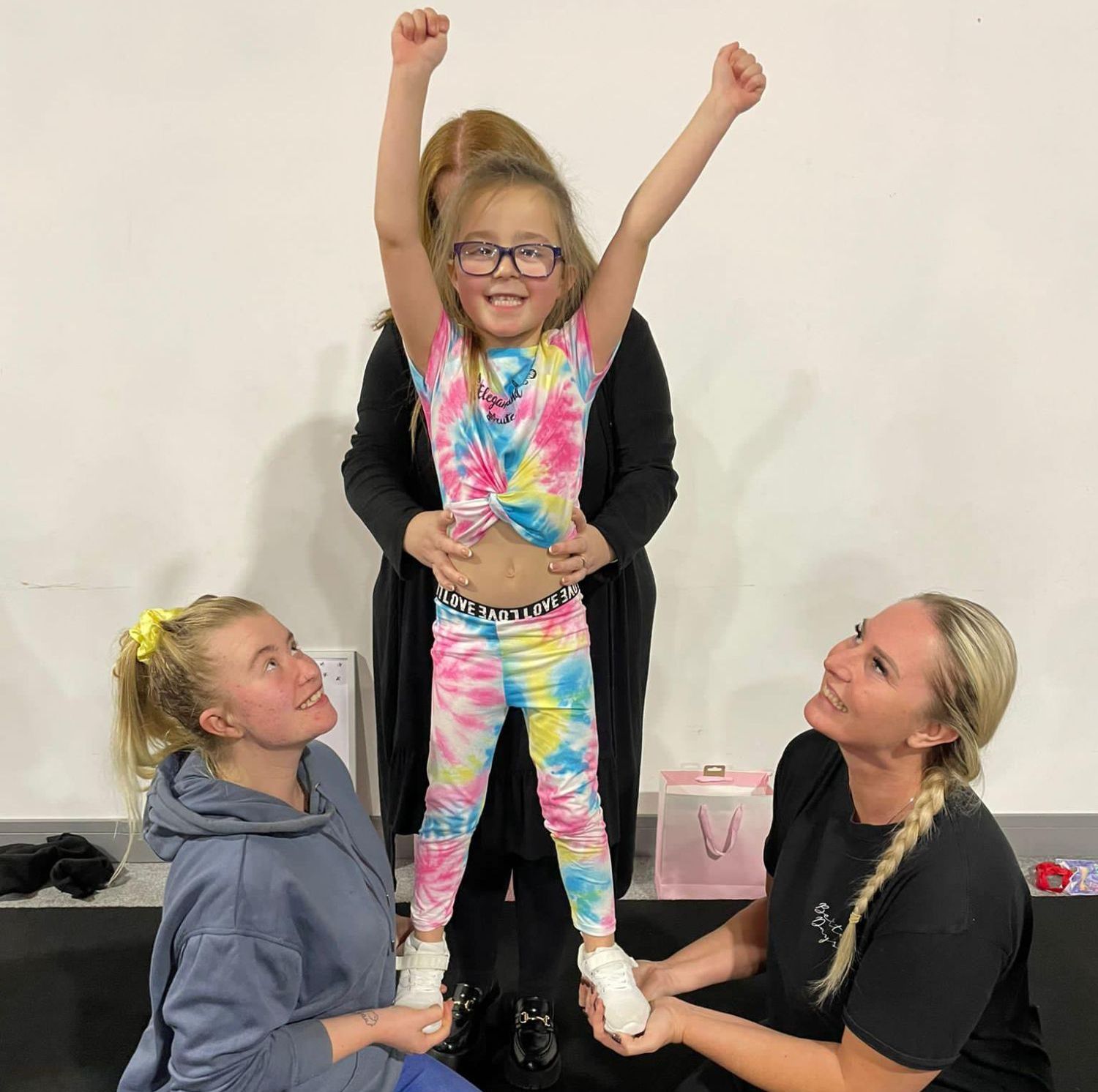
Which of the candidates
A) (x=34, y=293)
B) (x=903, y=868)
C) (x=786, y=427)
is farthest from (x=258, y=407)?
(x=903, y=868)

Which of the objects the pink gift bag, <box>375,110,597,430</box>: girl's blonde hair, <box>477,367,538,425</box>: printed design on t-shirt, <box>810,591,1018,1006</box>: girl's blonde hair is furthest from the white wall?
<box>810,591,1018,1006</box>: girl's blonde hair

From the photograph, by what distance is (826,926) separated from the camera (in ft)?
4.98

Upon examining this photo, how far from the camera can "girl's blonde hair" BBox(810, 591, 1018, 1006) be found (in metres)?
1.37

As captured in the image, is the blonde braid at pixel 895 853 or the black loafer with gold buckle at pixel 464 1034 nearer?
the blonde braid at pixel 895 853

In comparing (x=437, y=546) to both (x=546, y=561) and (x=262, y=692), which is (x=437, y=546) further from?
(x=262, y=692)

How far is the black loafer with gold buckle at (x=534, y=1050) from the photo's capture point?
1914 mm

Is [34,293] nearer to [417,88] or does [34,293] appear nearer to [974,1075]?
[417,88]

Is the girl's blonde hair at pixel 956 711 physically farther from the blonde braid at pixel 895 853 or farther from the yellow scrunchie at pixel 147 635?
the yellow scrunchie at pixel 147 635

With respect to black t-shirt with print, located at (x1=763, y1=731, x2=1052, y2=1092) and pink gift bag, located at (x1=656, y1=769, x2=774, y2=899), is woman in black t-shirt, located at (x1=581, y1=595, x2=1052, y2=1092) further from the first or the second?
pink gift bag, located at (x1=656, y1=769, x2=774, y2=899)

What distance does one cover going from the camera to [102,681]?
2.60 metres

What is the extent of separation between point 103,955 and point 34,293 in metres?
1.51

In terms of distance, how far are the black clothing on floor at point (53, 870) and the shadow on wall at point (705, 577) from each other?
1.47 meters

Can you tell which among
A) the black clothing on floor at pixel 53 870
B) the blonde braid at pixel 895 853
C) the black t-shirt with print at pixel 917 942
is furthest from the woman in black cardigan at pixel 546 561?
the black clothing on floor at pixel 53 870

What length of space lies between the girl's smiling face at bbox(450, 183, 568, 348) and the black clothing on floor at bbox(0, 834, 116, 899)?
197cm
